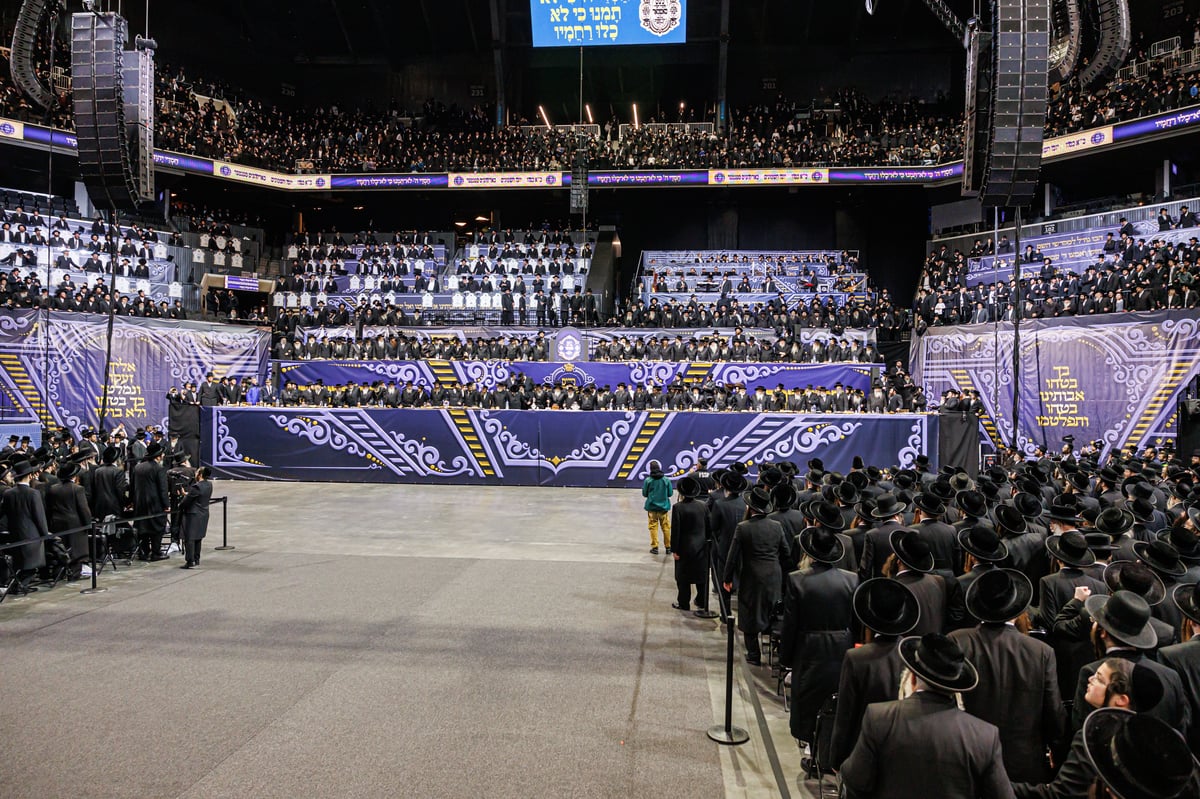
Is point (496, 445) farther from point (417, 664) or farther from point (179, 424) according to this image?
point (417, 664)

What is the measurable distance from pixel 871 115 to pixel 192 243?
31324 mm

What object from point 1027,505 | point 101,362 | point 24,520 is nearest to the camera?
point 1027,505

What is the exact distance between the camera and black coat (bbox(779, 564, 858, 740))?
479 cm

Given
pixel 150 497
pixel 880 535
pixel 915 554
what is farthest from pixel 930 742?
pixel 150 497

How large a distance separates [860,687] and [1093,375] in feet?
61.6

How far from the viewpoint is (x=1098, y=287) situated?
20297mm

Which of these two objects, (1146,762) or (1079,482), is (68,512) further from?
(1079,482)

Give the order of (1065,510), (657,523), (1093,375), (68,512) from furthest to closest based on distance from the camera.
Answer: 1. (1093,375)
2. (657,523)
3. (68,512)
4. (1065,510)

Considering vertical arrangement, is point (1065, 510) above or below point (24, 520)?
above

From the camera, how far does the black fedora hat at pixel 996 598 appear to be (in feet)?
11.6

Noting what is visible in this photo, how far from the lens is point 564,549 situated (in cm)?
1168

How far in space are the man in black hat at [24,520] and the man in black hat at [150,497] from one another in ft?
6.28

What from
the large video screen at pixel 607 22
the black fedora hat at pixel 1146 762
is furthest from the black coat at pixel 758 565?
the large video screen at pixel 607 22

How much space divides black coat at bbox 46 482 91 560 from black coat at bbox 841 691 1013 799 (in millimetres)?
10338
